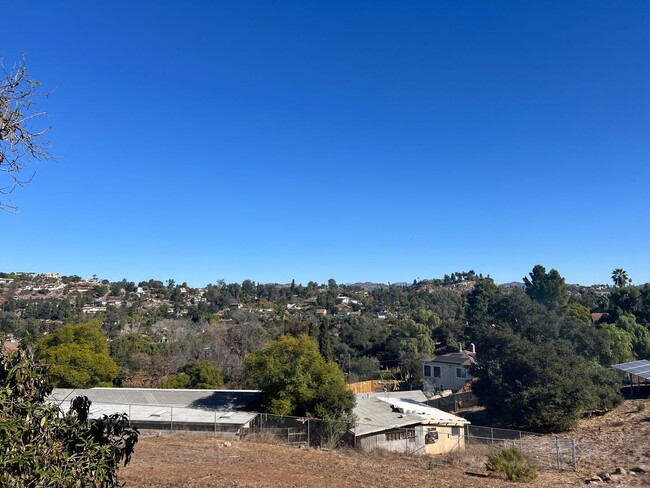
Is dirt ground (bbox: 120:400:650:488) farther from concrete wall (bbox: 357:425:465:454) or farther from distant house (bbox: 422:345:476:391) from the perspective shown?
distant house (bbox: 422:345:476:391)

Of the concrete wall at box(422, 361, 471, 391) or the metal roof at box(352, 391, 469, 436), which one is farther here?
the concrete wall at box(422, 361, 471, 391)

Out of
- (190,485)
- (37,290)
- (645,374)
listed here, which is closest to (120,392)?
(190,485)

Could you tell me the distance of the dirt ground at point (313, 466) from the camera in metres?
12.5

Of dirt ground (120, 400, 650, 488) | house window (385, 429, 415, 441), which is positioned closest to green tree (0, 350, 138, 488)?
dirt ground (120, 400, 650, 488)

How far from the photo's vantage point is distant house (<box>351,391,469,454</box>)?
848 inches

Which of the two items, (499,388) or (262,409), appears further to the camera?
(499,388)

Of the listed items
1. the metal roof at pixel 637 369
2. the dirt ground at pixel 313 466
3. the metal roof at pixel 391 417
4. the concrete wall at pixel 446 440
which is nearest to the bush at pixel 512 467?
the dirt ground at pixel 313 466

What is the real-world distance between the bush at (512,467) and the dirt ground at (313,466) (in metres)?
0.36

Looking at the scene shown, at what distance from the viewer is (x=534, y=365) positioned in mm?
30500

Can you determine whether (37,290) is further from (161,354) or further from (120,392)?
(120,392)

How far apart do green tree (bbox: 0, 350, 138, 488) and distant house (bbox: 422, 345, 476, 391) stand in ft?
142

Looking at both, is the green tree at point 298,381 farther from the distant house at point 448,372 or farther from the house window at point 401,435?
the distant house at point 448,372

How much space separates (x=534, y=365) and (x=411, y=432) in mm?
12241

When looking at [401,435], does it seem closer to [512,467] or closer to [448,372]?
[512,467]
